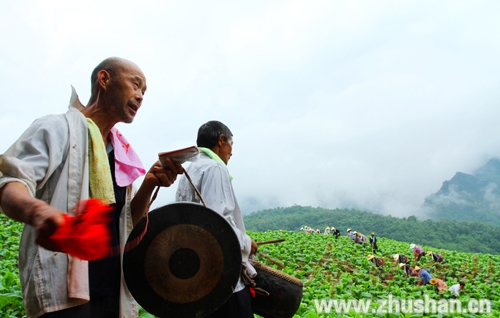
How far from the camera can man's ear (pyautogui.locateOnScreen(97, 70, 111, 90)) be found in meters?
1.85

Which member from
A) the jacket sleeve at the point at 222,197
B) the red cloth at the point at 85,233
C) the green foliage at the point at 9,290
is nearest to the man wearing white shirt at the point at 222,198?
the jacket sleeve at the point at 222,197

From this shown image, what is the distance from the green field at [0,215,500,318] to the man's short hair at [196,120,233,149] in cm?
219

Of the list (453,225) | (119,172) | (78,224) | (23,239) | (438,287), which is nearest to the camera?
(78,224)

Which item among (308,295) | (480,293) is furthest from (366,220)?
(308,295)

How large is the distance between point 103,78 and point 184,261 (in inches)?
39.1

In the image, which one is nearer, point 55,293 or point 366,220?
point 55,293

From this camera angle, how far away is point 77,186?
1.51 m

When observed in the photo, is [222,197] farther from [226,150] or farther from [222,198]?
[226,150]

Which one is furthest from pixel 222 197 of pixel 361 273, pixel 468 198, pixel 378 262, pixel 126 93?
pixel 468 198

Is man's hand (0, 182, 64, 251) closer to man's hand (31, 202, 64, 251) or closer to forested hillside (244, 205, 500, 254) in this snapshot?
man's hand (31, 202, 64, 251)

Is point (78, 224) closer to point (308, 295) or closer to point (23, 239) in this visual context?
point (23, 239)

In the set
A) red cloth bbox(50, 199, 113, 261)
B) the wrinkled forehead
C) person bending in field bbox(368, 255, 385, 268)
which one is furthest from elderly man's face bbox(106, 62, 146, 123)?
person bending in field bbox(368, 255, 385, 268)

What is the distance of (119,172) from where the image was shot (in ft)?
6.10

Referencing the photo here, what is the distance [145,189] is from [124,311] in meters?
0.58
